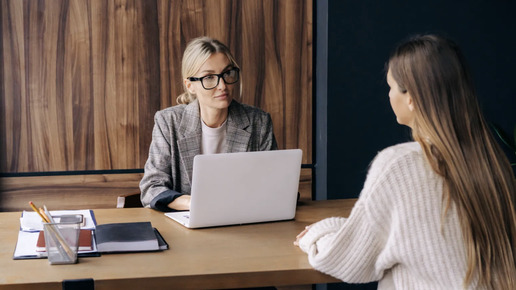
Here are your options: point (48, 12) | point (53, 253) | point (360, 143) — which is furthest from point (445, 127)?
point (48, 12)

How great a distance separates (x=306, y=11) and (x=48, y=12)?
1.41 meters

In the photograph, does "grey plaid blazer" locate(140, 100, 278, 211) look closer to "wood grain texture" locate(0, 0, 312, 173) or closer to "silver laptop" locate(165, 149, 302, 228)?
"silver laptop" locate(165, 149, 302, 228)

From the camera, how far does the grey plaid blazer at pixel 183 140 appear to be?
257 cm

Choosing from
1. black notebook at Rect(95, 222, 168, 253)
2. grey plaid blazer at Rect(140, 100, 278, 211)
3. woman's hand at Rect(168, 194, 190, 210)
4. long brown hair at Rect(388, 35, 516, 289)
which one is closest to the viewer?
long brown hair at Rect(388, 35, 516, 289)

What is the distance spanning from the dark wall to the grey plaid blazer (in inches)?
30.8

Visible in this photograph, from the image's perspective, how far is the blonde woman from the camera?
1527mm

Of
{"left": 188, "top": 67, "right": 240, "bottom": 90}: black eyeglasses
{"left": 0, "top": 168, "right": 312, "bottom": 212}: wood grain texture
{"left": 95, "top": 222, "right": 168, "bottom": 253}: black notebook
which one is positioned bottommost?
{"left": 0, "top": 168, "right": 312, "bottom": 212}: wood grain texture

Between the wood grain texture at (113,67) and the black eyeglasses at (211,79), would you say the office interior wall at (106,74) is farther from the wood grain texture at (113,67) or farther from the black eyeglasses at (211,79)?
the black eyeglasses at (211,79)

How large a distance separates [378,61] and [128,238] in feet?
6.93

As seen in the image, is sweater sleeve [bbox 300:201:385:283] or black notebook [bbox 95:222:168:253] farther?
black notebook [bbox 95:222:168:253]

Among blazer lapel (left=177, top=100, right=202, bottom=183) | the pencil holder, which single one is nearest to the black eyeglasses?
blazer lapel (left=177, top=100, right=202, bottom=183)

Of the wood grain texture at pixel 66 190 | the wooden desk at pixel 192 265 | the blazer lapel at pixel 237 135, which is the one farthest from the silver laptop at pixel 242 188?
the wood grain texture at pixel 66 190

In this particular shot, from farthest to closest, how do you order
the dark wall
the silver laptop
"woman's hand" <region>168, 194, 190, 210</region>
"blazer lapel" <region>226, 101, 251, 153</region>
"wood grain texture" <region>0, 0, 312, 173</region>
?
the dark wall, "wood grain texture" <region>0, 0, 312, 173</region>, "blazer lapel" <region>226, 101, 251, 153</region>, "woman's hand" <region>168, 194, 190, 210</region>, the silver laptop

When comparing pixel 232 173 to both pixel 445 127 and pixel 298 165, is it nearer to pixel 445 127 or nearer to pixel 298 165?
pixel 298 165
